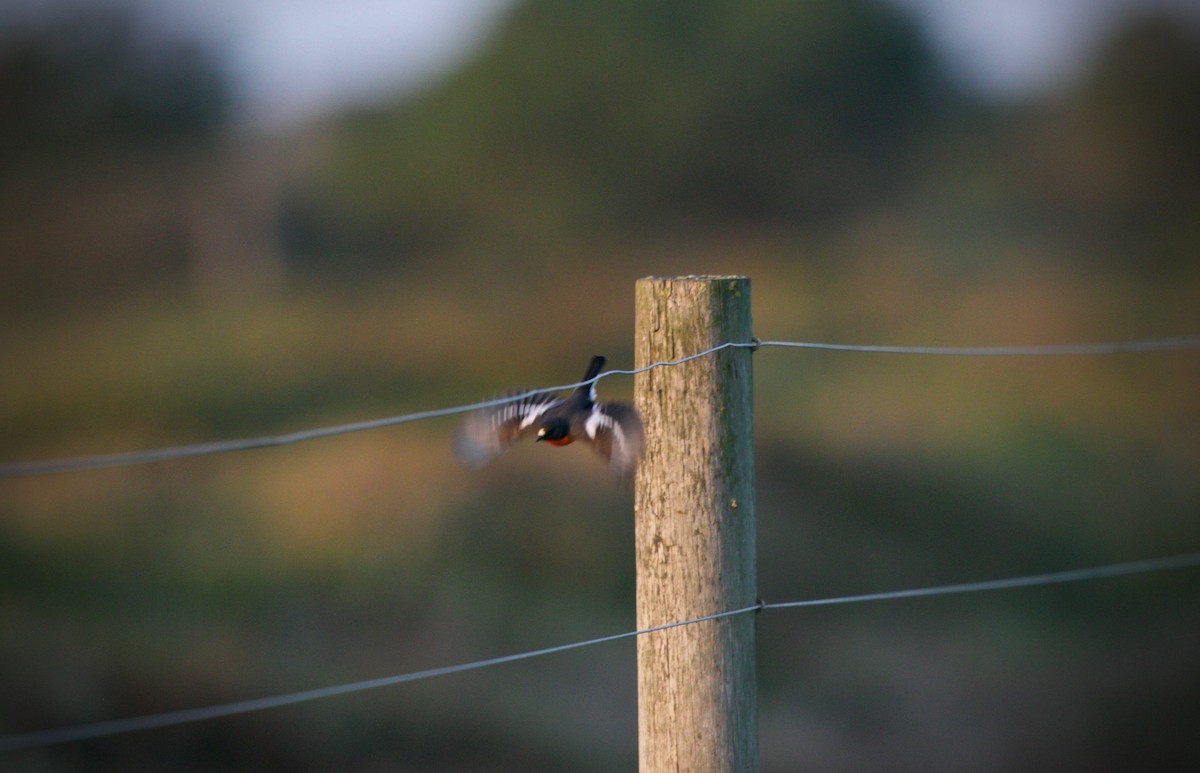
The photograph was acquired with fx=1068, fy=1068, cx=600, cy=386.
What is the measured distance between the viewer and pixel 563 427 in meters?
2.41

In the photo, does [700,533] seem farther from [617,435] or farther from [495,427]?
[495,427]

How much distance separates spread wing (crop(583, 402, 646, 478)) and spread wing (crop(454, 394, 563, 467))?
19 centimetres

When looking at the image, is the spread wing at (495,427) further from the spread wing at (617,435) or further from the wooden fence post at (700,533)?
the wooden fence post at (700,533)

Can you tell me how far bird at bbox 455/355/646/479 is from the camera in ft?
7.23

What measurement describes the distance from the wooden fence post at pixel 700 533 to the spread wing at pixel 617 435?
0.04m

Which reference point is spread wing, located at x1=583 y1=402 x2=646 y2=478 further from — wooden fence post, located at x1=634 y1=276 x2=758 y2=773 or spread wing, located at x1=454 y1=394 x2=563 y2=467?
spread wing, located at x1=454 y1=394 x2=563 y2=467

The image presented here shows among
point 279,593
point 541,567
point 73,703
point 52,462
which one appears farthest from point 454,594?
point 52,462

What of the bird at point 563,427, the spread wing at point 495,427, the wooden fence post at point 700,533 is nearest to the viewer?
the wooden fence post at point 700,533

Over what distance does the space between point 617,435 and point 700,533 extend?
0.28m

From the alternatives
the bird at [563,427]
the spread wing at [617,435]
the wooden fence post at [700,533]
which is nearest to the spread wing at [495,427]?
the bird at [563,427]

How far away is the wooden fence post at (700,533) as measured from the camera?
2.10 metres

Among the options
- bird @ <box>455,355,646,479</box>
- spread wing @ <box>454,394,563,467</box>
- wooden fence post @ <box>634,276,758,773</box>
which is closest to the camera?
wooden fence post @ <box>634,276,758,773</box>

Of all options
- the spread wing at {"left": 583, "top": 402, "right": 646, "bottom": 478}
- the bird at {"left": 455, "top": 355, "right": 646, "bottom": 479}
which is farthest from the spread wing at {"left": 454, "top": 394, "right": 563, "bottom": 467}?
the spread wing at {"left": 583, "top": 402, "right": 646, "bottom": 478}

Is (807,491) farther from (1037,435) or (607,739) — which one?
(607,739)
